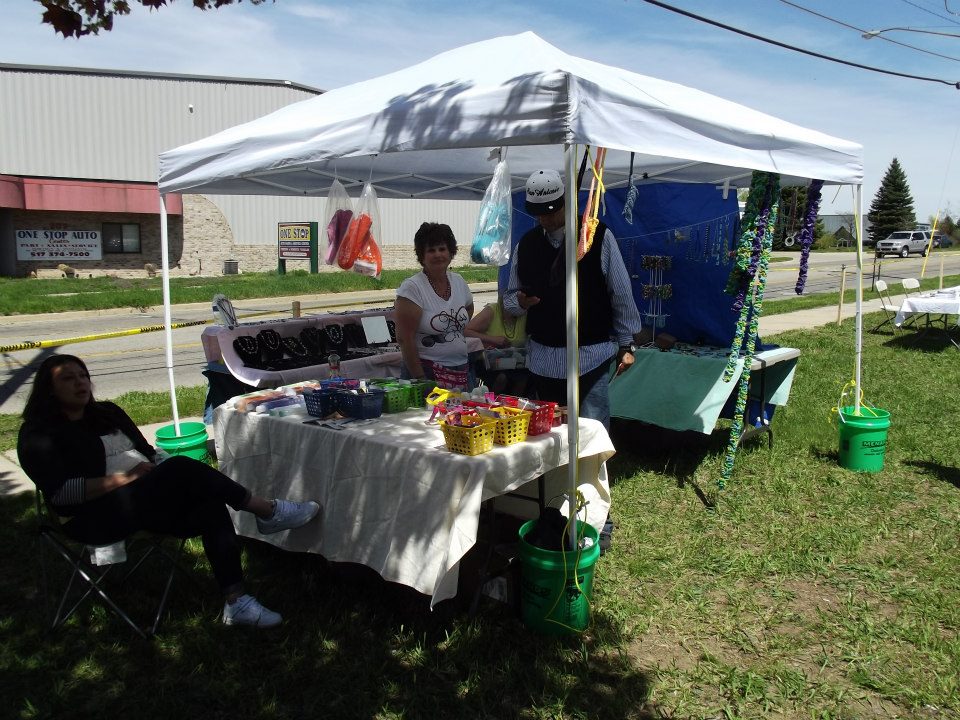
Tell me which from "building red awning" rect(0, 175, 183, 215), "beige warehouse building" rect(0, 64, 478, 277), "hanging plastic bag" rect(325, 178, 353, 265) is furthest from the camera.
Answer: "beige warehouse building" rect(0, 64, 478, 277)

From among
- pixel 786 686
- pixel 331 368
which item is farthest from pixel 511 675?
pixel 331 368

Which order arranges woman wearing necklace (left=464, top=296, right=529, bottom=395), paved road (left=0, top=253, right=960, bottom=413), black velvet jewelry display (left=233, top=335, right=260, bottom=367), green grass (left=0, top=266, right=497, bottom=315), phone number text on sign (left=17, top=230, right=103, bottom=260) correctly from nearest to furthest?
woman wearing necklace (left=464, top=296, right=529, bottom=395), black velvet jewelry display (left=233, top=335, right=260, bottom=367), paved road (left=0, top=253, right=960, bottom=413), green grass (left=0, top=266, right=497, bottom=315), phone number text on sign (left=17, top=230, right=103, bottom=260)

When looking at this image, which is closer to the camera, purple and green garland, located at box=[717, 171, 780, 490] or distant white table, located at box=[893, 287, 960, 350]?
purple and green garland, located at box=[717, 171, 780, 490]

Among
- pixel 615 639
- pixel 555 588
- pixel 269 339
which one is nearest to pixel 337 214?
pixel 269 339

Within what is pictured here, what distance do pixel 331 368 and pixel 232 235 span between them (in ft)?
73.4

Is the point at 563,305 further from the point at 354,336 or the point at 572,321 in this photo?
the point at 354,336

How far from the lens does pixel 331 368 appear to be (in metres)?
4.77

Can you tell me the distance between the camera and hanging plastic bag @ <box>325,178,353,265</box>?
19.6 ft

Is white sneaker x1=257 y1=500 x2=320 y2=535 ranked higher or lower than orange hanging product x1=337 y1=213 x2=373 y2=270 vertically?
lower

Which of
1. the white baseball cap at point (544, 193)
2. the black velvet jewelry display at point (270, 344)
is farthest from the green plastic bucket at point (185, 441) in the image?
the white baseball cap at point (544, 193)

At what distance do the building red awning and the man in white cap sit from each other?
2139 cm

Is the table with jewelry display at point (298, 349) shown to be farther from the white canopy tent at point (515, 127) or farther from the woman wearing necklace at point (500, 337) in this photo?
the white canopy tent at point (515, 127)

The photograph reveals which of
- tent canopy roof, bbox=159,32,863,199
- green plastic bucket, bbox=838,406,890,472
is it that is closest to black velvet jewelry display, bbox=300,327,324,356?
tent canopy roof, bbox=159,32,863,199

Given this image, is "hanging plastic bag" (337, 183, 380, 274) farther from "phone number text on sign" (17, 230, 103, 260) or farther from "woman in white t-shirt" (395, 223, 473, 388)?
"phone number text on sign" (17, 230, 103, 260)
